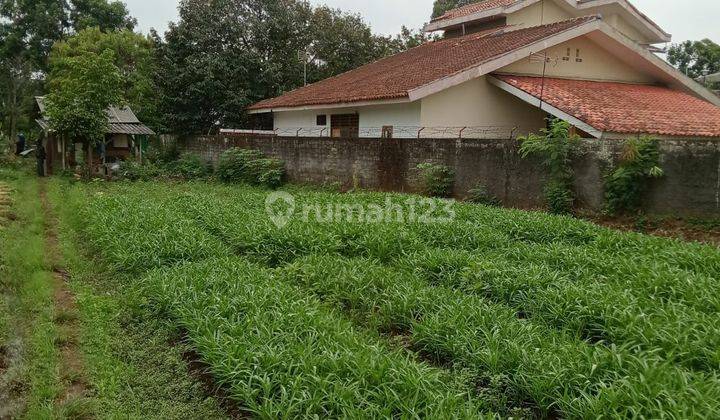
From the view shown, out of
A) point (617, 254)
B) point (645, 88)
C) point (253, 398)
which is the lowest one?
point (253, 398)

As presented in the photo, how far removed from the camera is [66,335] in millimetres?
4395

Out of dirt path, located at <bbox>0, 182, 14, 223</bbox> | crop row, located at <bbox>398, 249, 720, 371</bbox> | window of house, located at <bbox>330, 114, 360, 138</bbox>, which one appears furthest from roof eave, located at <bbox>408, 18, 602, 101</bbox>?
dirt path, located at <bbox>0, 182, 14, 223</bbox>

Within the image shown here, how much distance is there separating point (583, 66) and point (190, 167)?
41.5 ft

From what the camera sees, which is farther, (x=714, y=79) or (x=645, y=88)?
(x=714, y=79)

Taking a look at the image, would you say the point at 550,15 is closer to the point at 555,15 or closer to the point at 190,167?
the point at 555,15

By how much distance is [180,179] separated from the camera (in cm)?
1591

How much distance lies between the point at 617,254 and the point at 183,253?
5135 millimetres

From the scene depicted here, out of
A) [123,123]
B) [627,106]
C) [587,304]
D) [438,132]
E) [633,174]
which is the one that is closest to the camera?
[587,304]

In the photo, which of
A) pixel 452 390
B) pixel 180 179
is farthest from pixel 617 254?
pixel 180 179

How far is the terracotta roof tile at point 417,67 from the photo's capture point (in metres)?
12.9

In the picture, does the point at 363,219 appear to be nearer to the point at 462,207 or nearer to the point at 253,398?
the point at 462,207

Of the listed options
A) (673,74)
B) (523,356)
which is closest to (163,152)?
(673,74)

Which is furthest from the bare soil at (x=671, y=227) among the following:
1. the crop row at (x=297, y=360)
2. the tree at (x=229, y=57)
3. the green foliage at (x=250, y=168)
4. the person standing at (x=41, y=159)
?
the person standing at (x=41, y=159)

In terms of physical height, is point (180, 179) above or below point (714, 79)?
below
